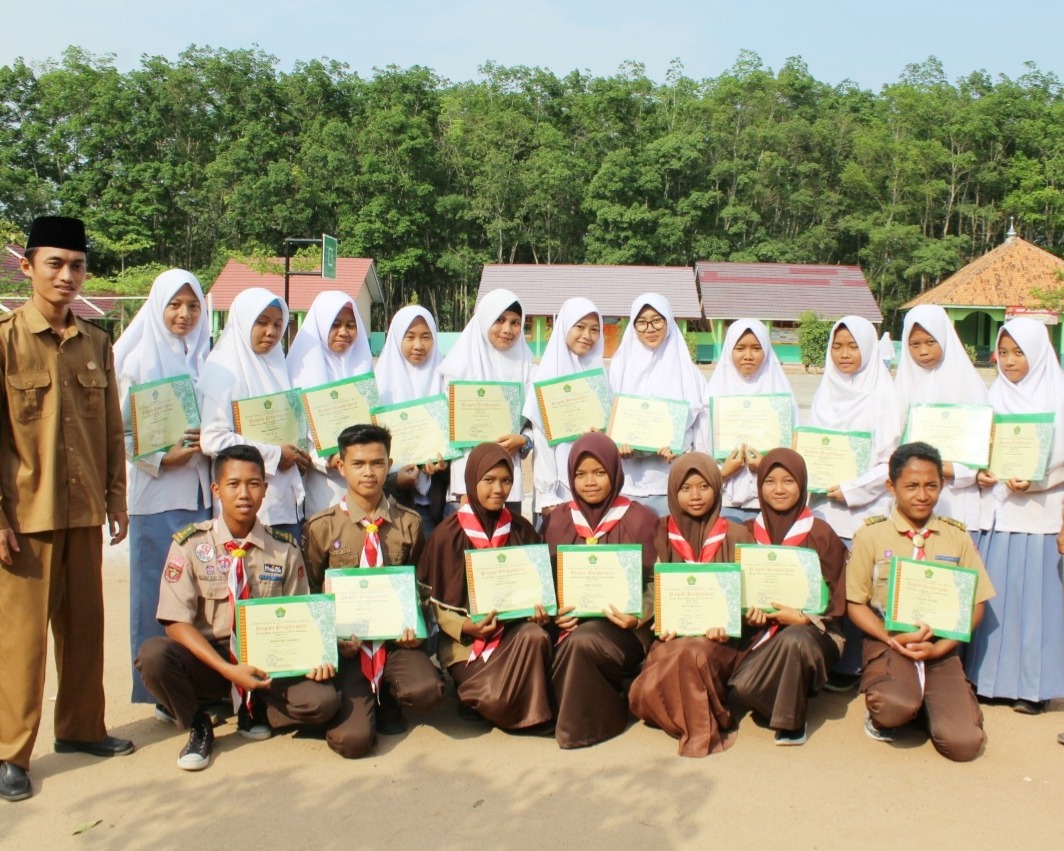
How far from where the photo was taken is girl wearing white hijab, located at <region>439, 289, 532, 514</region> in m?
5.12

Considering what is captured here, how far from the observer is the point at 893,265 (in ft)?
154

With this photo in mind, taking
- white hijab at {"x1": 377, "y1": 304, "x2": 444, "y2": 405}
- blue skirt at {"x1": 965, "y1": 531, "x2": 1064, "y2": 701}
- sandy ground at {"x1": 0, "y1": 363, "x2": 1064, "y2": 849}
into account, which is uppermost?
white hijab at {"x1": 377, "y1": 304, "x2": 444, "y2": 405}

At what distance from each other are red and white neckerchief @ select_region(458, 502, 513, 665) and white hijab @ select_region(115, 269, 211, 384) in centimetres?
155

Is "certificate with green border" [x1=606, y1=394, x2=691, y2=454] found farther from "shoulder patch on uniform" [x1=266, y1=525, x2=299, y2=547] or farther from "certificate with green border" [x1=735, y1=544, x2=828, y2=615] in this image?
"shoulder patch on uniform" [x1=266, y1=525, x2=299, y2=547]

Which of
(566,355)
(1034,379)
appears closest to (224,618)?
(566,355)

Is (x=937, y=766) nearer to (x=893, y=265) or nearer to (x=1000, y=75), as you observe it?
(x=893, y=265)

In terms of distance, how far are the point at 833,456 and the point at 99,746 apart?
3.77 meters

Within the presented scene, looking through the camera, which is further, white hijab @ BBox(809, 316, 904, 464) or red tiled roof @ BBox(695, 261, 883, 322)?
red tiled roof @ BBox(695, 261, 883, 322)

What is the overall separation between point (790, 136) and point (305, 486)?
2057 inches

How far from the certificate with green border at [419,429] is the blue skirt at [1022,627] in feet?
9.35

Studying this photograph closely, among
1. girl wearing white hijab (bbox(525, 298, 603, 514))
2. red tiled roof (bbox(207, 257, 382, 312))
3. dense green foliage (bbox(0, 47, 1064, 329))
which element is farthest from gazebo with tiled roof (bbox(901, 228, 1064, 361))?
girl wearing white hijab (bbox(525, 298, 603, 514))

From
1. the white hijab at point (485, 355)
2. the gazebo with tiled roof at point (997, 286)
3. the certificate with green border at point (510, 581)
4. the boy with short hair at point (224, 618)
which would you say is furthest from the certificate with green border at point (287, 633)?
the gazebo with tiled roof at point (997, 286)

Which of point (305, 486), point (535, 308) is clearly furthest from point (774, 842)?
point (535, 308)

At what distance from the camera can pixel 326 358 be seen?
16.5ft
